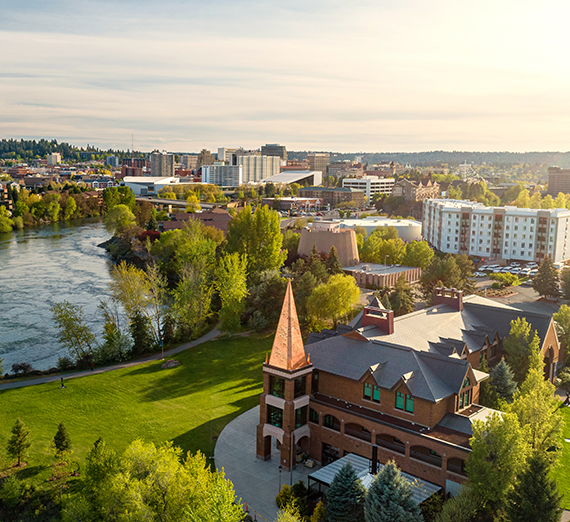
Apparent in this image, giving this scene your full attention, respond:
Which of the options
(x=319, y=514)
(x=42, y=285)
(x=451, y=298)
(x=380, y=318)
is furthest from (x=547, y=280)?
(x=42, y=285)

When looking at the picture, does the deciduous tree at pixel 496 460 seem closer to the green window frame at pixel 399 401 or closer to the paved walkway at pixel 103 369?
the green window frame at pixel 399 401

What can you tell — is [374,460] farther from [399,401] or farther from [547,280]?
[547,280]

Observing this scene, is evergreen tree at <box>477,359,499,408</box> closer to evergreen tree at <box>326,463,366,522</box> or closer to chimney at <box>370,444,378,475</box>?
chimney at <box>370,444,378,475</box>

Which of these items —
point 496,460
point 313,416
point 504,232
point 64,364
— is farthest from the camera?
point 504,232

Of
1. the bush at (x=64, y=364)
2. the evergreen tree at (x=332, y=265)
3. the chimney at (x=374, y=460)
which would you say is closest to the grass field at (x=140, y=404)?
the bush at (x=64, y=364)

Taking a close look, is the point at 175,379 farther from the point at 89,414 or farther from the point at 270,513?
the point at 270,513

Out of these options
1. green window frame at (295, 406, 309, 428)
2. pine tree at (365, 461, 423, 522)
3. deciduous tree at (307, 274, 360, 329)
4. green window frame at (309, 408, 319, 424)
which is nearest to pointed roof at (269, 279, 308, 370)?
green window frame at (295, 406, 309, 428)

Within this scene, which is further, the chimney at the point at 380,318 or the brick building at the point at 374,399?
the chimney at the point at 380,318
